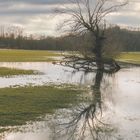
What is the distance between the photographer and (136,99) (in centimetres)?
2536

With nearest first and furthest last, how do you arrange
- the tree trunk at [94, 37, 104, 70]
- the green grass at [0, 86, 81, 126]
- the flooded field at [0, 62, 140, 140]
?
the flooded field at [0, 62, 140, 140] < the green grass at [0, 86, 81, 126] < the tree trunk at [94, 37, 104, 70]

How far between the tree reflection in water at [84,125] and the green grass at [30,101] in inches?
50.6

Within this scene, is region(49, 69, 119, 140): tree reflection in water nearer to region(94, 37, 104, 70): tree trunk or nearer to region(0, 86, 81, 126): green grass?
region(0, 86, 81, 126): green grass

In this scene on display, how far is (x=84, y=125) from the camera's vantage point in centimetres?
1644

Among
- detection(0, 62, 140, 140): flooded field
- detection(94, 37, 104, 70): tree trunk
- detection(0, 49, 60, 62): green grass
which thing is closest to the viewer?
detection(0, 62, 140, 140): flooded field

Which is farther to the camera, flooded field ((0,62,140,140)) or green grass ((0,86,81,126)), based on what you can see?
green grass ((0,86,81,126))

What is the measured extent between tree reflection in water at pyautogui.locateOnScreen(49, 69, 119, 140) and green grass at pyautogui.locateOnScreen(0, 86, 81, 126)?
4.22 feet

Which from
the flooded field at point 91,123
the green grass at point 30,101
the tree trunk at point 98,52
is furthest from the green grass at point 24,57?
the flooded field at point 91,123

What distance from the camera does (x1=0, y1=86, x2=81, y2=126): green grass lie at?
17834mm

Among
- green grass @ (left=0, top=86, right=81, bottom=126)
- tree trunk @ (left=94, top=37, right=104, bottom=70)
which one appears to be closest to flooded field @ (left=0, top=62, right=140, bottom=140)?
green grass @ (left=0, top=86, right=81, bottom=126)

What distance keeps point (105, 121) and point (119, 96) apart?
29.8 feet

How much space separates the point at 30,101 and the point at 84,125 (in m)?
6.44

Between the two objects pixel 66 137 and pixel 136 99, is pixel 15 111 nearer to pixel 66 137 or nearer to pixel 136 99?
pixel 66 137

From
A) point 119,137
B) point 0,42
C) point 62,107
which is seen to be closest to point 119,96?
point 62,107
